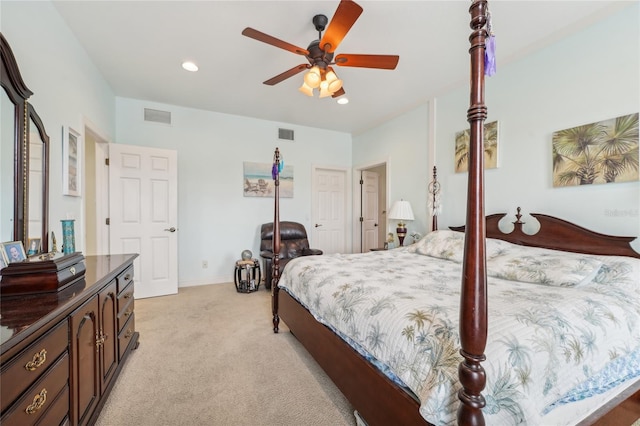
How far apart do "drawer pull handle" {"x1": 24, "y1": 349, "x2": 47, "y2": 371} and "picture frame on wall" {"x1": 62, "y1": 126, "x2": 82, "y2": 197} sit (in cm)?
174

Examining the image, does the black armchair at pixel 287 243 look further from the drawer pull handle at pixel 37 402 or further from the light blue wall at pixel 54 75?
→ the drawer pull handle at pixel 37 402

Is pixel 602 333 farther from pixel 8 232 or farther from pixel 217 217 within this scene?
pixel 217 217

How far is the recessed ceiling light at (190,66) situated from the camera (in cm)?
280

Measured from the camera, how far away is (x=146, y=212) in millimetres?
3605

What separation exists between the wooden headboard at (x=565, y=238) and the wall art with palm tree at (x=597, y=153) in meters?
0.37

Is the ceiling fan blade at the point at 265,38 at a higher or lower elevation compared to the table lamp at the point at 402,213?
higher

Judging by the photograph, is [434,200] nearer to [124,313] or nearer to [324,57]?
[324,57]

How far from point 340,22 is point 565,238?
8.02 feet

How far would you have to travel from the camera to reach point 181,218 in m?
4.07

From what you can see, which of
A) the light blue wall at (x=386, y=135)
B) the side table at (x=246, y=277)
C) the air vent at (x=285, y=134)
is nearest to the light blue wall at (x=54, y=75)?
the light blue wall at (x=386, y=135)

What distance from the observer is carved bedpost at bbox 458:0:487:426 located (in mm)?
738

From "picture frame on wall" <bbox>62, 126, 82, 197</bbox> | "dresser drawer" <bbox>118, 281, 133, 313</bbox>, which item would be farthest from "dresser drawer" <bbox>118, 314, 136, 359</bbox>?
"picture frame on wall" <bbox>62, 126, 82, 197</bbox>

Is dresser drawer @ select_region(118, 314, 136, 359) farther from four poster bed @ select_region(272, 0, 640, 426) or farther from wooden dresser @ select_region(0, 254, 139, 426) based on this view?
four poster bed @ select_region(272, 0, 640, 426)

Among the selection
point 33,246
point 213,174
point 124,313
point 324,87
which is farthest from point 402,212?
point 33,246
